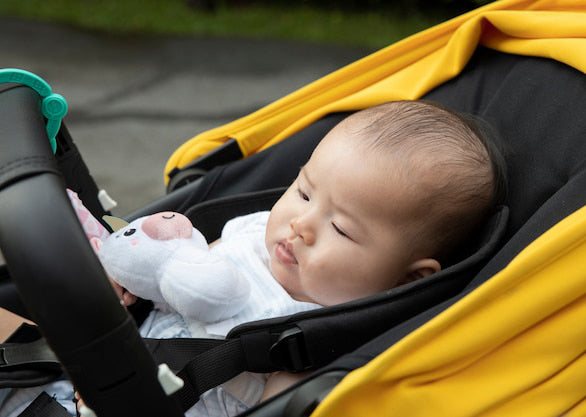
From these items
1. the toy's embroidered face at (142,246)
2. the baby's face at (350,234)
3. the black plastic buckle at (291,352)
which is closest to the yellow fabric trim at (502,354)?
the black plastic buckle at (291,352)

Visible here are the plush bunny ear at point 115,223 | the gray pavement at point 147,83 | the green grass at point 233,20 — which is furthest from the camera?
the green grass at point 233,20

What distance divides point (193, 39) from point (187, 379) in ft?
13.8

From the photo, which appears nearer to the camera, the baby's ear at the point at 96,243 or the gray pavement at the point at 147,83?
the baby's ear at the point at 96,243

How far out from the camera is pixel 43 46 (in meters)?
5.27

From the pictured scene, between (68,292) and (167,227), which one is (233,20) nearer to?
(167,227)

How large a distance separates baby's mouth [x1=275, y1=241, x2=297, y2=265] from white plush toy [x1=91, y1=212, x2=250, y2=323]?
0.29 feet

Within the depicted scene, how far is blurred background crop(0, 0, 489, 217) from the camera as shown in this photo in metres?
3.75

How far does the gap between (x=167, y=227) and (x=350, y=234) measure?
31 cm

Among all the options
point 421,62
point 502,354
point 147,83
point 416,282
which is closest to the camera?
point 502,354

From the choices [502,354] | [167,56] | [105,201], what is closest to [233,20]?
[167,56]

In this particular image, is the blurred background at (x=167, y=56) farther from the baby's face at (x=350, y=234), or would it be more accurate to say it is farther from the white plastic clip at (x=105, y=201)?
the baby's face at (x=350, y=234)

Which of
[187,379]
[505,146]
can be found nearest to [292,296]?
[187,379]

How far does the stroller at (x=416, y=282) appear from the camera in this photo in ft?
2.63

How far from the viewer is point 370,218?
1.25 metres
